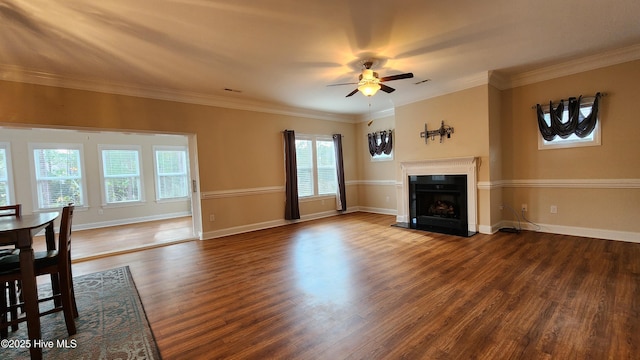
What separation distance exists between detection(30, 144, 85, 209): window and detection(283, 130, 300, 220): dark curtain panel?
5.22 metres

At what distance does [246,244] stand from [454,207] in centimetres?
395

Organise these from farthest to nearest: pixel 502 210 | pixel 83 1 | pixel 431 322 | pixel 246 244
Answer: pixel 502 210 < pixel 246 244 < pixel 83 1 < pixel 431 322

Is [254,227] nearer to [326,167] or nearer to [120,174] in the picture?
[326,167]

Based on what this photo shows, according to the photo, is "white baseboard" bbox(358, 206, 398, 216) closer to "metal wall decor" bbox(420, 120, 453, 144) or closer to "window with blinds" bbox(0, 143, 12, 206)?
"metal wall decor" bbox(420, 120, 453, 144)

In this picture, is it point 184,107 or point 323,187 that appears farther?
point 323,187

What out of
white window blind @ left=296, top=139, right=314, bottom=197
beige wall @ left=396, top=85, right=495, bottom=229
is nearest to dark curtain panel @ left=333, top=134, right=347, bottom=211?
white window blind @ left=296, top=139, right=314, bottom=197

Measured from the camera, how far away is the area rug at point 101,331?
191 cm

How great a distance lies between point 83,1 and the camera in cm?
227

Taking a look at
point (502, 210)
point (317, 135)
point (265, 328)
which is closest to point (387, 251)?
point (265, 328)

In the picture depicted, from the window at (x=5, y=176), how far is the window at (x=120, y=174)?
161 cm

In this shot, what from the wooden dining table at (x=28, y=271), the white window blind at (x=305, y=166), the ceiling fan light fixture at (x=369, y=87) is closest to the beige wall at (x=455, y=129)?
the ceiling fan light fixture at (x=369, y=87)

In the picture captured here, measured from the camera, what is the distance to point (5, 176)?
596 centimetres

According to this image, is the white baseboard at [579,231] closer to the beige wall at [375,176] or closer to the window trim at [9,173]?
the beige wall at [375,176]

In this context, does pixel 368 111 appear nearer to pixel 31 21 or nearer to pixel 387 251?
pixel 387 251
